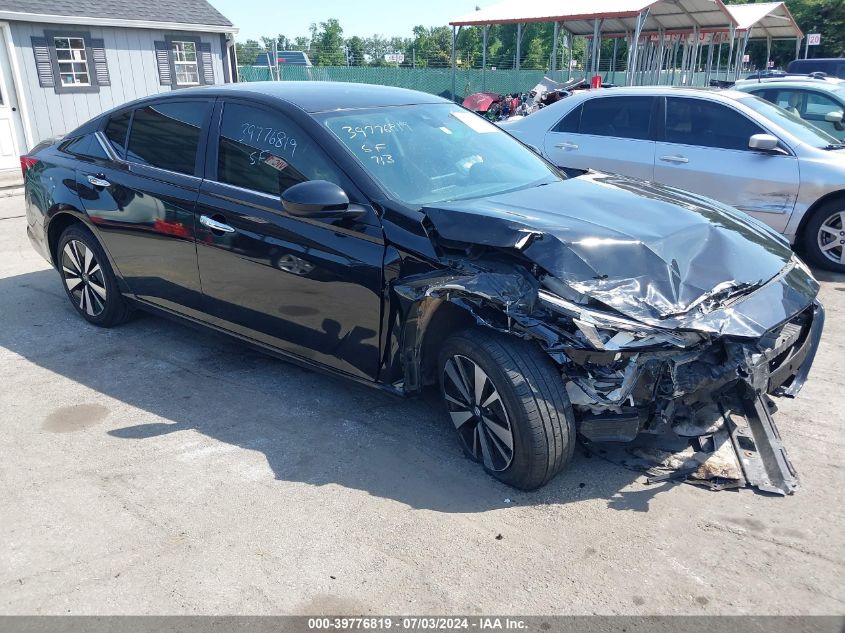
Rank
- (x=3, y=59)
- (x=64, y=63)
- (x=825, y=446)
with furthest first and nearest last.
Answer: (x=64, y=63) < (x=3, y=59) < (x=825, y=446)

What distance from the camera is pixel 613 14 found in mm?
17484

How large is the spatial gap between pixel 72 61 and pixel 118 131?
38.5 ft

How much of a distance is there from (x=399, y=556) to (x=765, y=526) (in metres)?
1.58

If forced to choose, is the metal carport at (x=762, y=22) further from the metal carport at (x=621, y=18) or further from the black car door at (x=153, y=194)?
the black car door at (x=153, y=194)

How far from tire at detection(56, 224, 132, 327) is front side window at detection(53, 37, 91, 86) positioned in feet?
36.5

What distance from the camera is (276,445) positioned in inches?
149

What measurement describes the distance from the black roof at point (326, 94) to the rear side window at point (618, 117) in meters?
3.25

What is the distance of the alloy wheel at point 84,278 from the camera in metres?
5.23

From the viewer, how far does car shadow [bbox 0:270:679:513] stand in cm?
337

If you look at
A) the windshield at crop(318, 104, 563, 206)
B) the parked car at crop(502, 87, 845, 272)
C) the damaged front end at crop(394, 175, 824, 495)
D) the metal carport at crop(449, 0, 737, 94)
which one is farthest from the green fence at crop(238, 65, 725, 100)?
the damaged front end at crop(394, 175, 824, 495)

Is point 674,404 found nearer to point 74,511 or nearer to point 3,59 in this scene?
point 74,511

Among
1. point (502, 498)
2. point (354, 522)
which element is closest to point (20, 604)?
point (354, 522)

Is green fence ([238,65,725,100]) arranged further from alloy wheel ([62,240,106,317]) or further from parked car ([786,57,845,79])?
alloy wheel ([62,240,106,317])

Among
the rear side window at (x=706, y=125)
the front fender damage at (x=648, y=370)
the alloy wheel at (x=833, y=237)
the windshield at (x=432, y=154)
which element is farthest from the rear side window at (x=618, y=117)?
the front fender damage at (x=648, y=370)
